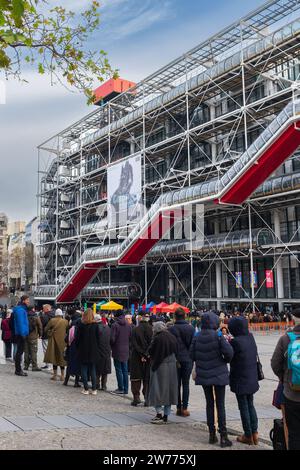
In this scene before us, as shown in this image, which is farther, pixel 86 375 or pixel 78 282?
pixel 78 282

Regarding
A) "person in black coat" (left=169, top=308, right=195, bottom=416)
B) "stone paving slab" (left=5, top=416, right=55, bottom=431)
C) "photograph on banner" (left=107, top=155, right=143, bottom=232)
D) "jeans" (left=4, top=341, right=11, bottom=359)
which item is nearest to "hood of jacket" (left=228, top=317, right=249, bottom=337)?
"person in black coat" (left=169, top=308, right=195, bottom=416)

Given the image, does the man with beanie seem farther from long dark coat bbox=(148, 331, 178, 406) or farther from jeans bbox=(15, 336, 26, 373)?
jeans bbox=(15, 336, 26, 373)

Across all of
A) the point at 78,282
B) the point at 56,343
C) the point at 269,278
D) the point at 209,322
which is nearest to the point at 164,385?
the point at 209,322

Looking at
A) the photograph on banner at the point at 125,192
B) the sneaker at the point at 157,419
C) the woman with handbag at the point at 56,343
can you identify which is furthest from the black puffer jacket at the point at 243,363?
the photograph on banner at the point at 125,192

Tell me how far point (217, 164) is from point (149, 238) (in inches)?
225

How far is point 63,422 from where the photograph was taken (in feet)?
20.2

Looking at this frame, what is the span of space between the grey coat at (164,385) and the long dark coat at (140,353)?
0.99 m

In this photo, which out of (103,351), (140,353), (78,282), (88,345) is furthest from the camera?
(78,282)

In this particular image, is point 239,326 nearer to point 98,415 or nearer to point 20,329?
point 98,415

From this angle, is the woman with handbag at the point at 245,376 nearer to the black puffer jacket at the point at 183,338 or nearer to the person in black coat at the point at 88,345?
the black puffer jacket at the point at 183,338

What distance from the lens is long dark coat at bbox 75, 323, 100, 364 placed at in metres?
8.58

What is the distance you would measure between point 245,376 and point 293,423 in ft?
4.60
